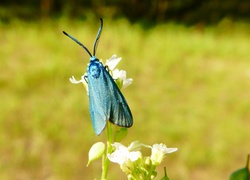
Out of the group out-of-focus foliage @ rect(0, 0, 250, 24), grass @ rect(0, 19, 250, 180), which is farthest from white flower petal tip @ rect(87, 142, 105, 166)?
out-of-focus foliage @ rect(0, 0, 250, 24)

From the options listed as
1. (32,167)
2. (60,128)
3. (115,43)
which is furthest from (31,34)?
(32,167)

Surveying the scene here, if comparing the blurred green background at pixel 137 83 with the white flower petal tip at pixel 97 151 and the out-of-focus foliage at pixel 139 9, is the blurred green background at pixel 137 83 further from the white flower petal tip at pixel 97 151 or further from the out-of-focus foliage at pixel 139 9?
the white flower petal tip at pixel 97 151

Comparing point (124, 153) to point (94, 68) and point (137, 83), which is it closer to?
point (94, 68)

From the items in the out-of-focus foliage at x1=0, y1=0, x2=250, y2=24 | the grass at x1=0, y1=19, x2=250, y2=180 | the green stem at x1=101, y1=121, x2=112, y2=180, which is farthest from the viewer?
the out-of-focus foliage at x1=0, y1=0, x2=250, y2=24

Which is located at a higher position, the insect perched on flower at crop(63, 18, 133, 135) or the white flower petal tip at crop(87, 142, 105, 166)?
the insect perched on flower at crop(63, 18, 133, 135)

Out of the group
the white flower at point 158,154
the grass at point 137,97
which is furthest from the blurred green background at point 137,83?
the white flower at point 158,154

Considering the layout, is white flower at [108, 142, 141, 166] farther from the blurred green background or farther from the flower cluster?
the blurred green background

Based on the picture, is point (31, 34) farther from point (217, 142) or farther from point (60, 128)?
point (217, 142)

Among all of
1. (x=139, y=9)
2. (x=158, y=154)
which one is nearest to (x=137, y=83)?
(x=139, y=9)
